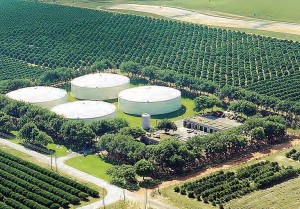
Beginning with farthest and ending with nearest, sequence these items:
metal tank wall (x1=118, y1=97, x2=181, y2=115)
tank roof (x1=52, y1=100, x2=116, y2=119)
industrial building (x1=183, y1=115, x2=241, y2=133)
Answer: metal tank wall (x1=118, y1=97, x2=181, y2=115) < tank roof (x1=52, y1=100, x2=116, y2=119) < industrial building (x1=183, y1=115, x2=241, y2=133)

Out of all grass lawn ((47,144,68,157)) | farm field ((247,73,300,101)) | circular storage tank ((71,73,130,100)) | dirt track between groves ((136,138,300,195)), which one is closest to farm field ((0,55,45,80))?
circular storage tank ((71,73,130,100))

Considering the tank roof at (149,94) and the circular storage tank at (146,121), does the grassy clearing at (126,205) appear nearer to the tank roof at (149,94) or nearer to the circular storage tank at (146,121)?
the circular storage tank at (146,121)

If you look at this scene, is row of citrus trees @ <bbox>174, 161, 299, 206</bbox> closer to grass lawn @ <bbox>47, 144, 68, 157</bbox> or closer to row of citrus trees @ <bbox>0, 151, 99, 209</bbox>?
row of citrus trees @ <bbox>0, 151, 99, 209</bbox>

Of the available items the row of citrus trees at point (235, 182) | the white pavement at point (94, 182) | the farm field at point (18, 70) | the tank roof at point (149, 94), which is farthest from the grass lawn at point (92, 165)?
the farm field at point (18, 70)

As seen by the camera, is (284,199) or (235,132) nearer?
(284,199)

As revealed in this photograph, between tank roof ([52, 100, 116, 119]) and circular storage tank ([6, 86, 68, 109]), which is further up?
tank roof ([52, 100, 116, 119])

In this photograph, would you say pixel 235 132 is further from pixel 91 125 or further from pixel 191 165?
pixel 91 125

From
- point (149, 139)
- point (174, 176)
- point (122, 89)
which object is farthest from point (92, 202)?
point (122, 89)
